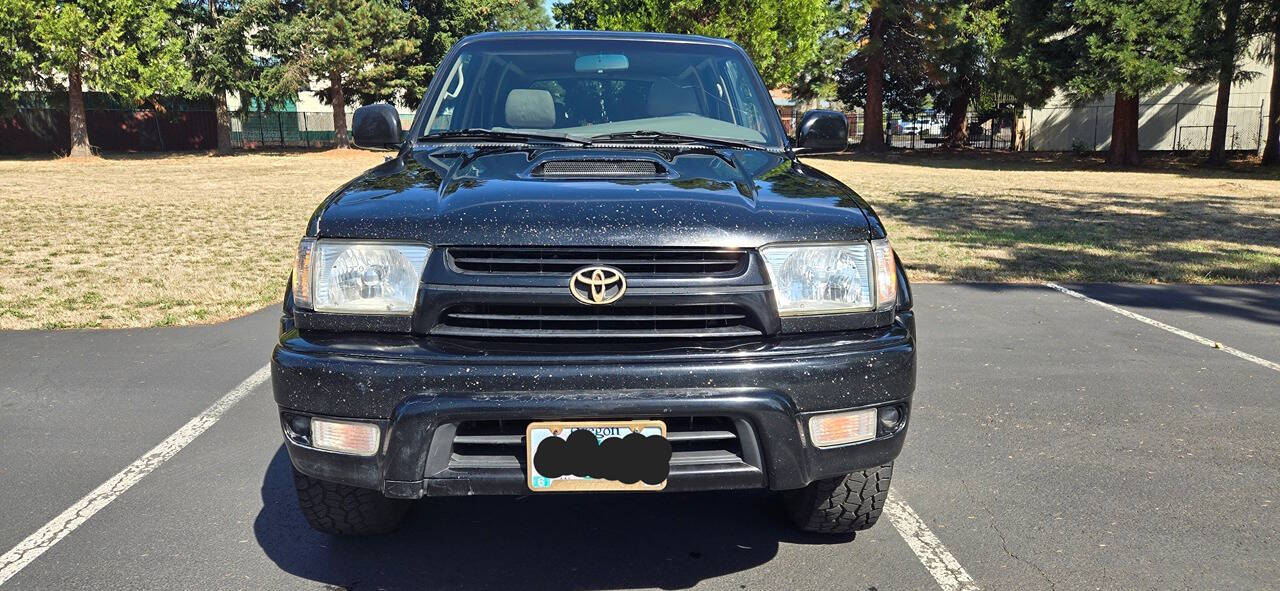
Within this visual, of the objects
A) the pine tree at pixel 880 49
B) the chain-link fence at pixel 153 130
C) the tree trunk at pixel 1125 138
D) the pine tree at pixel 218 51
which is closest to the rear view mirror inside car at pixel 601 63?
the tree trunk at pixel 1125 138

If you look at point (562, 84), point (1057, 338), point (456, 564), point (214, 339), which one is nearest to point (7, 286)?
point (214, 339)

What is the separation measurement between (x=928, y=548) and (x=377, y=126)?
2835 millimetres

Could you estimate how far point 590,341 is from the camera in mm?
2598

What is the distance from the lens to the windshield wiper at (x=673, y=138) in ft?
12.1

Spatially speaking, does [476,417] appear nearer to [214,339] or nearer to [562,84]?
[562,84]

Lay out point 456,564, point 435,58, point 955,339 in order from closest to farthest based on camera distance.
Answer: point 456,564 → point 955,339 → point 435,58

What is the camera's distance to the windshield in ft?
12.9

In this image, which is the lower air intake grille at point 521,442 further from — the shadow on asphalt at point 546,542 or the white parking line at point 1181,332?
the white parking line at point 1181,332

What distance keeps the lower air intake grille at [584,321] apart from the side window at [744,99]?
1.62 metres

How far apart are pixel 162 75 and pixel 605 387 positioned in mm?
33346

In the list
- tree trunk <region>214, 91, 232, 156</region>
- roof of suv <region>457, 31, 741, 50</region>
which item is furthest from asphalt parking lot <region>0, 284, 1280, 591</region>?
tree trunk <region>214, 91, 232, 156</region>

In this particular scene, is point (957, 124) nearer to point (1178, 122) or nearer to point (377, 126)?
point (1178, 122)

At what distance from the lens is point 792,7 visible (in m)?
28.6

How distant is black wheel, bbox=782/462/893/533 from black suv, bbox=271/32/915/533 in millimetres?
348
